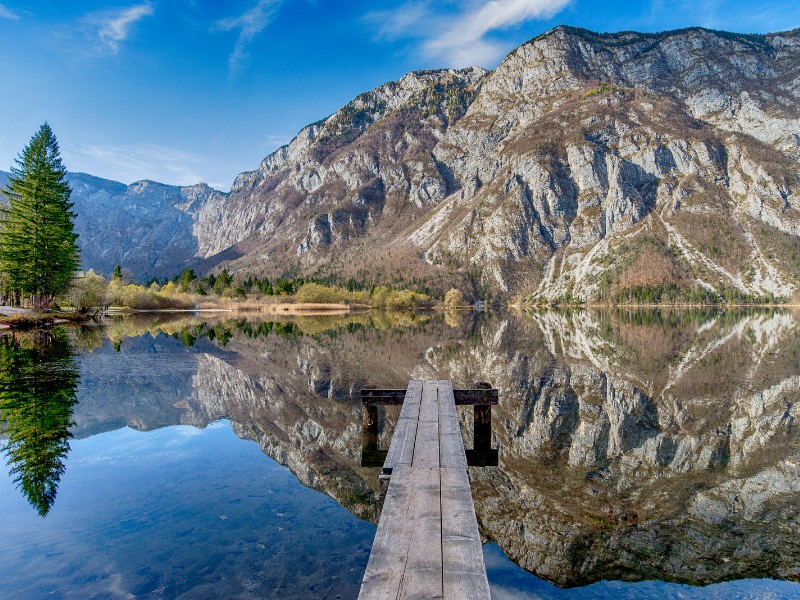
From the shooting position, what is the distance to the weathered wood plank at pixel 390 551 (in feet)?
14.6

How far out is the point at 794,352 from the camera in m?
36.8

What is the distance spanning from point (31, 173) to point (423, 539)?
71.1 metres

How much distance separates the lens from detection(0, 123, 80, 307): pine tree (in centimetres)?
5609

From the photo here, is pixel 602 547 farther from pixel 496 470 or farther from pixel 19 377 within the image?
pixel 19 377

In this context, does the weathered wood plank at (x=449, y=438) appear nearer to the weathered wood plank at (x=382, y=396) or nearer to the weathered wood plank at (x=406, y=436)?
the weathered wood plank at (x=406, y=436)

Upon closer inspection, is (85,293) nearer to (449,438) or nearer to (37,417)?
(37,417)

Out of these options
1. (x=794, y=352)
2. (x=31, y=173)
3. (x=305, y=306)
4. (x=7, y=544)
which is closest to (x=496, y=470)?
(x=7, y=544)

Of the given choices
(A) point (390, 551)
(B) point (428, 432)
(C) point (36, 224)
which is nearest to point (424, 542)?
(A) point (390, 551)

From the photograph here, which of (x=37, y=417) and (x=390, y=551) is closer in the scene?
(x=390, y=551)

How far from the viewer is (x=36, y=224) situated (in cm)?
5756

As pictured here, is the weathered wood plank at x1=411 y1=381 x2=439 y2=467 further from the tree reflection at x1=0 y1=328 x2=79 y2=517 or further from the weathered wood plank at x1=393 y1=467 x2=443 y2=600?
the tree reflection at x1=0 y1=328 x2=79 y2=517

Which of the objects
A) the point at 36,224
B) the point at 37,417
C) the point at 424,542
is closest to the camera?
the point at 424,542

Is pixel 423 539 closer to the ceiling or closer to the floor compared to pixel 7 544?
closer to the ceiling

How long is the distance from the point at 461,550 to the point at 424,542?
0.45 meters
